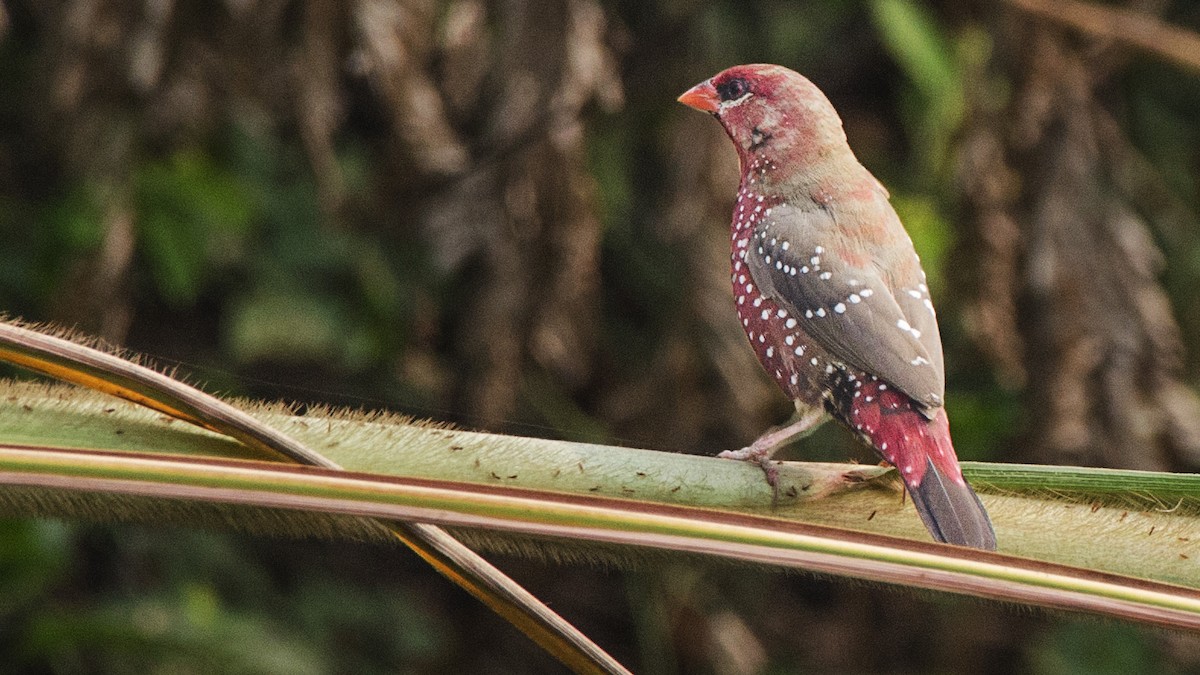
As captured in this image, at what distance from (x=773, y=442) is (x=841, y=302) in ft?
0.71

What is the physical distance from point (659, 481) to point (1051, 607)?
0.38m

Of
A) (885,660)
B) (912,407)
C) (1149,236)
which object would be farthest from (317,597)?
(912,407)

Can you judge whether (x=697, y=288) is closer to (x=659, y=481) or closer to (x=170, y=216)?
(x=170, y=216)

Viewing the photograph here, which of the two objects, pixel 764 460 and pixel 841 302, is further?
pixel 841 302

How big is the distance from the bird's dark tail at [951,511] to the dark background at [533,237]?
187cm

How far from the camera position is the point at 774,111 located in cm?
143

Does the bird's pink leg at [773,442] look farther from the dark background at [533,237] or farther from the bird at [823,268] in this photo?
the dark background at [533,237]

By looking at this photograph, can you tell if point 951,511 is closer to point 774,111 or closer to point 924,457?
point 924,457

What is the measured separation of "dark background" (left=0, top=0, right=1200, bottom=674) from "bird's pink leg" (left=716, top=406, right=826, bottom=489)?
1479mm

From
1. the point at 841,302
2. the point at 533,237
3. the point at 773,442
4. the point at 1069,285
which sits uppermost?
the point at 841,302

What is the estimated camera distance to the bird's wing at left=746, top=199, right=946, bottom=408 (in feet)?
4.60

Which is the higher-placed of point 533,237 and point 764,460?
point 764,460

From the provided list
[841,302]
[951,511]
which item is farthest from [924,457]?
[841,302]

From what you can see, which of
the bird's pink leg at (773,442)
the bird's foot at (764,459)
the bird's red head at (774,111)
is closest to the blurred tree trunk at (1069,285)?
the bird's pink leg at (773,442)
